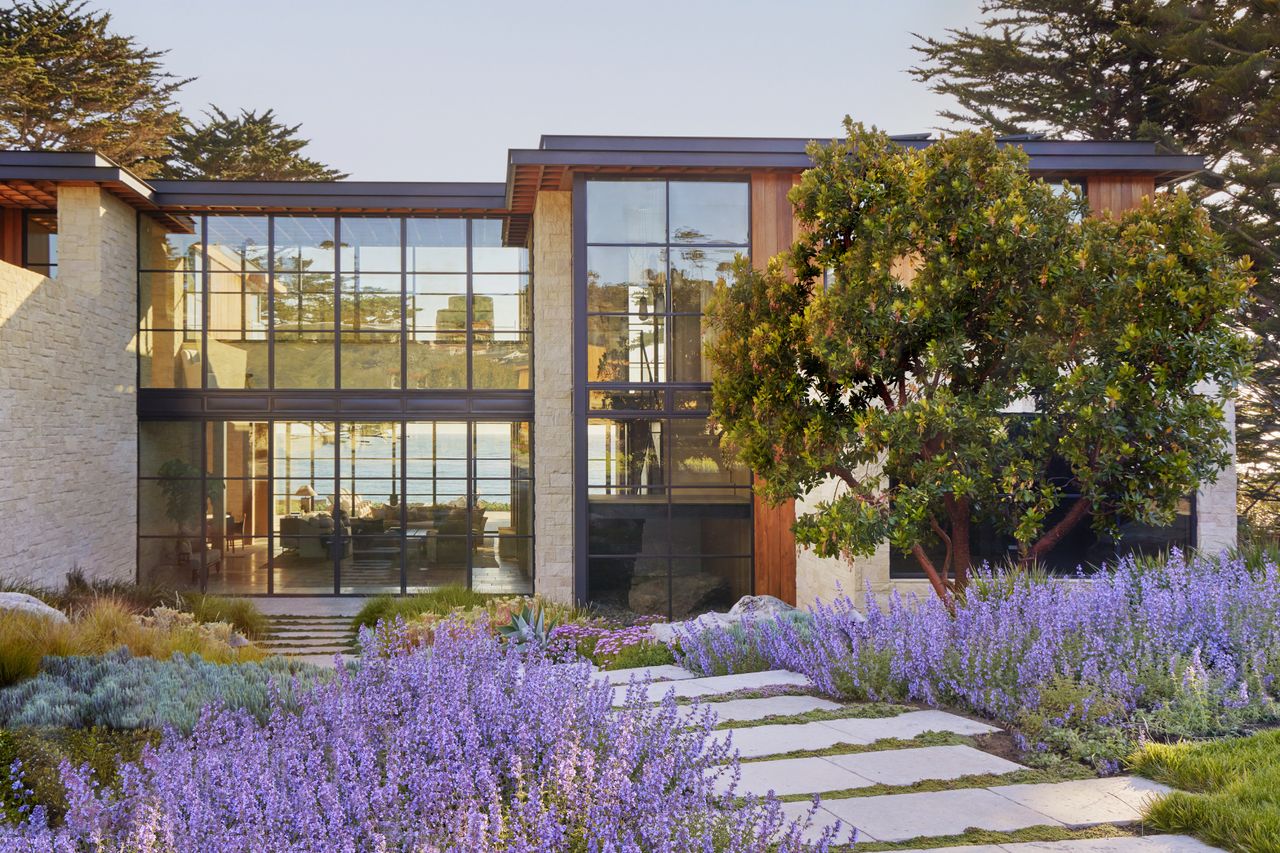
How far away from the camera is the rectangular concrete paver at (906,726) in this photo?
13.3 ft

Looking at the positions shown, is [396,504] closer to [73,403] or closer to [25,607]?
[73,403]

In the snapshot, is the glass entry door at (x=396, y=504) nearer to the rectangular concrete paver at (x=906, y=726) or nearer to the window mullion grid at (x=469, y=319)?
the window mullion grid at (x=469, y=319)

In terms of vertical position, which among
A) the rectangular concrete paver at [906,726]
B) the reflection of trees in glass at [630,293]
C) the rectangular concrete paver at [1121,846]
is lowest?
the rectangular concrete paver at [906,726]

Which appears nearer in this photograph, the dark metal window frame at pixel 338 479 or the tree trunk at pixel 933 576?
the tree trunk at pixel 933 576

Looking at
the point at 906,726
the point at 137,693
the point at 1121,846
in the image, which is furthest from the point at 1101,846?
the point at 137,693

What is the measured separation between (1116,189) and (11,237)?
15.5 m

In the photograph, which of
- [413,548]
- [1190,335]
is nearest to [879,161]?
[1190,335]

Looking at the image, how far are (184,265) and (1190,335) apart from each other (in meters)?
13.4

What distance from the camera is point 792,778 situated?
11.3ft

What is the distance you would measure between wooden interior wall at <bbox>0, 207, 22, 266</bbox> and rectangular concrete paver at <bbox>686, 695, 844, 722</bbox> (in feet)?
44.2

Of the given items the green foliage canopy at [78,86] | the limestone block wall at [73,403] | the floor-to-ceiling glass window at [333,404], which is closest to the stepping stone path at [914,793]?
the limestone block wall at [73,403]

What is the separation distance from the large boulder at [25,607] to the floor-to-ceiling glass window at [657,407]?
5.57 m

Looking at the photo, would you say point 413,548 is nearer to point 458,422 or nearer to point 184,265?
point 458,422

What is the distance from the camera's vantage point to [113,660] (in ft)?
17.3
